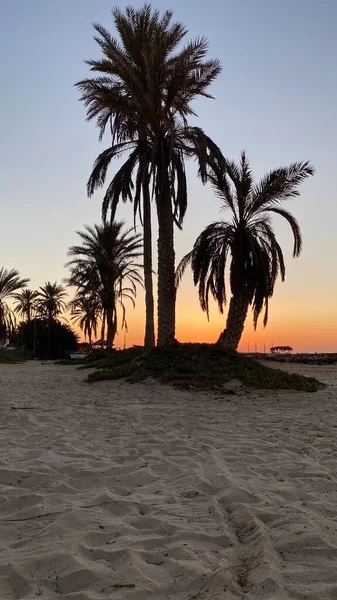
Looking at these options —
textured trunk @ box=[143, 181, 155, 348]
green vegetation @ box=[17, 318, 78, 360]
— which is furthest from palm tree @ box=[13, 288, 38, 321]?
textured trunk @ box=[143, 181, 155, 348]

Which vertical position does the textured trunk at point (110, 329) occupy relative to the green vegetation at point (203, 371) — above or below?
above

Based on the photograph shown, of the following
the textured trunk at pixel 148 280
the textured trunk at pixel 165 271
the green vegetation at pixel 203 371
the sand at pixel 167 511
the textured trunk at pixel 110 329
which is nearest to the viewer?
the sand at pixel 167 511

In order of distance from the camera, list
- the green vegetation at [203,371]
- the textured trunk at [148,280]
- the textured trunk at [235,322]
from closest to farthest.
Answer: the green vegetation at [203,371]
the textured trunk at [235,322]
the textured trunk at [148,280]

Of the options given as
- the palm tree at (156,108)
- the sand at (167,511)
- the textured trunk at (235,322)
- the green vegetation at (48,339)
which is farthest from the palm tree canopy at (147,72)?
the green vegetation at (48,339)

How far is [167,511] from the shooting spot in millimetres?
3461

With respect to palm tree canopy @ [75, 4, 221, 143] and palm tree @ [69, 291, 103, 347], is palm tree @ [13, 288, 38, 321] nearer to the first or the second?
palm tree @ [69, 291, 103, 347]

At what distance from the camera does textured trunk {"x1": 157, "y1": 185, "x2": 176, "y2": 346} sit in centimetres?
1639

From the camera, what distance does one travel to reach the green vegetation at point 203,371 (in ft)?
40.4

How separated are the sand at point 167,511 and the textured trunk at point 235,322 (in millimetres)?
9651

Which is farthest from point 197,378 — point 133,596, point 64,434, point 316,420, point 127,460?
point 133,596

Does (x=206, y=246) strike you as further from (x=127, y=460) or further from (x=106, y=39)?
(x=127, y=460)

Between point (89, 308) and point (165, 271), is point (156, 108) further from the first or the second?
point (89, 308)

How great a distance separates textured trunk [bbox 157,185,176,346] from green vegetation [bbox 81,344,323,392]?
169 cm

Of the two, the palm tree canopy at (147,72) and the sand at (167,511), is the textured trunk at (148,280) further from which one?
the sand at (167,511)
